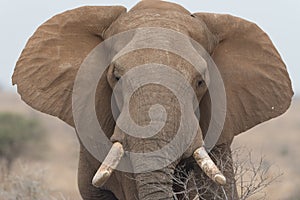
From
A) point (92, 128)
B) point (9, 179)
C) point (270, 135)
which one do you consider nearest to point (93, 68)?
point (92, 128)

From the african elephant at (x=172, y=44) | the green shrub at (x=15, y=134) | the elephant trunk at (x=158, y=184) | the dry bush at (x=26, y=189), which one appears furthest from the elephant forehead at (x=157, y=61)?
the green shrub at (x=15, y=134)

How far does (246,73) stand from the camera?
5.50 m

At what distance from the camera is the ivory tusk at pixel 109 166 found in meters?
4.52

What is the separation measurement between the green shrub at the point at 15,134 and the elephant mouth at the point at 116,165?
11.9 m

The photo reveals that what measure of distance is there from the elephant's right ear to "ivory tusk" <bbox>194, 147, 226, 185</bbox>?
1.01m

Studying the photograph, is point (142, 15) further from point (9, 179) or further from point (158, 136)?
point (9, 179)

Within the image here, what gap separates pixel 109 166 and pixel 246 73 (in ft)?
4.18

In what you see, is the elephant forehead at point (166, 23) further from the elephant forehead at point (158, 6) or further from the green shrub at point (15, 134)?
the green shrub at point (15, 134)

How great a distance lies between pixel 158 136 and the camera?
448 centimetres

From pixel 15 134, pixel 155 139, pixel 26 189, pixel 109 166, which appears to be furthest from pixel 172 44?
pixel 15 134

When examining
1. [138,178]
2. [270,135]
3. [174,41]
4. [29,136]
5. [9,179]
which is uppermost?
[174,41]

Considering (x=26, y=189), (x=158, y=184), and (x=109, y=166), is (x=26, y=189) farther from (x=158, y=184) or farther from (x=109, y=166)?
(x=158, y=184)

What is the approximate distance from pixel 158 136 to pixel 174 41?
661mm

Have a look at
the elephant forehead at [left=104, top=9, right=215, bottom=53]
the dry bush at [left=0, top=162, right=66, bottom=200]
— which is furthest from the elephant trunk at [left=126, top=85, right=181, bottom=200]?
the dry bush at [left=0, top=162, right=66, bottom=200]
